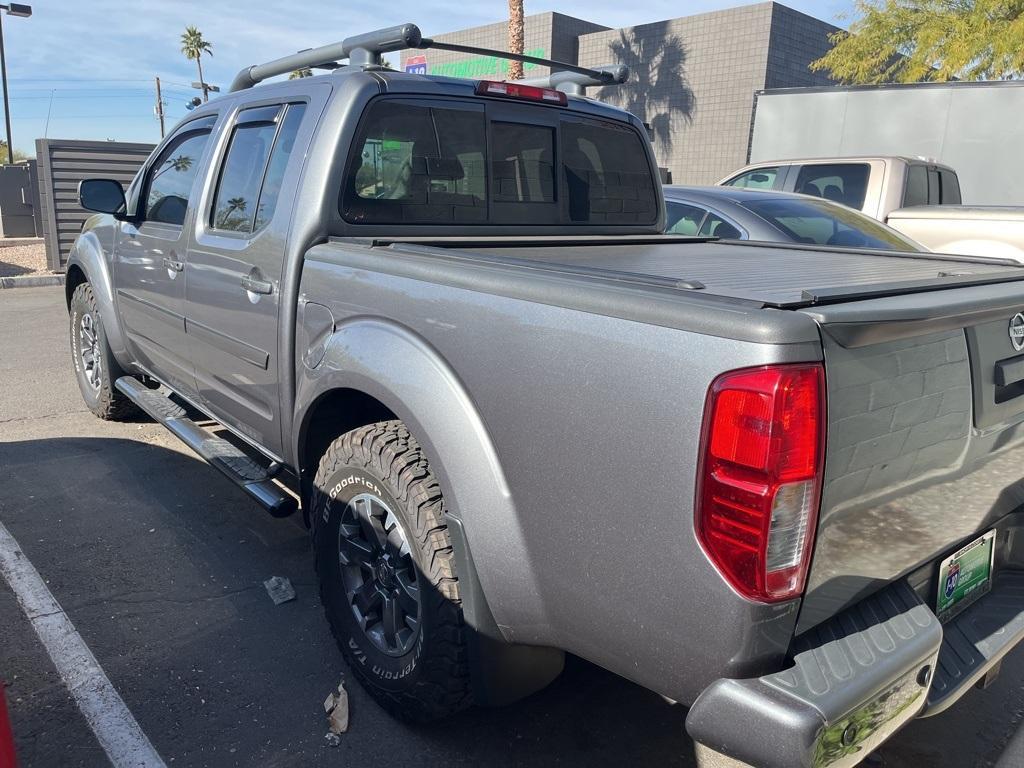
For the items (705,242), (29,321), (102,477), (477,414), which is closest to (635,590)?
(477,414)

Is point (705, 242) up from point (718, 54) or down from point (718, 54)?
down

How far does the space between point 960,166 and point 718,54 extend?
11724 millimetres

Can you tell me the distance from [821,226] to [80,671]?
5.14 meters

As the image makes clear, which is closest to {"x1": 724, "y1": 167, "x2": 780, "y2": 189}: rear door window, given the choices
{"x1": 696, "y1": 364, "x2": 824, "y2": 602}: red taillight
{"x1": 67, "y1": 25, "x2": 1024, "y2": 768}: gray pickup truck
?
{"x1": 67, "y1": 25, "x2": 1024, "y2": 768}: gray pickup truck

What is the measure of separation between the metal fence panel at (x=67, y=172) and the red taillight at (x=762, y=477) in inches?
539

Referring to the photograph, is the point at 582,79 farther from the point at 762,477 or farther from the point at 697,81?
the point at 697,81

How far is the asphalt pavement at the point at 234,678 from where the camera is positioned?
8.79ft

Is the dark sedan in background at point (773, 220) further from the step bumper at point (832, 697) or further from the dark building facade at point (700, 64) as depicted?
the dark building facade at point (700, 64)

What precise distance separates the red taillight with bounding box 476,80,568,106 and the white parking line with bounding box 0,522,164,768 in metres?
2.70

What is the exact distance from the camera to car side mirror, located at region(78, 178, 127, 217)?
447 centimetres

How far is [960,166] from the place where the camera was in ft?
38.3

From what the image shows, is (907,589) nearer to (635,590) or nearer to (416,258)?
(635,590)

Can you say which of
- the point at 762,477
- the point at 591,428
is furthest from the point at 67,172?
the point at 762,477

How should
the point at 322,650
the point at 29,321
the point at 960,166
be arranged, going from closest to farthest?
the point at 322,650 < the point at 29,321 < the point at 960,166
